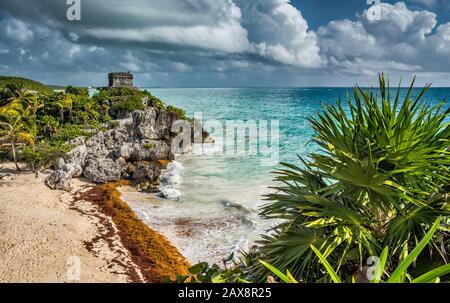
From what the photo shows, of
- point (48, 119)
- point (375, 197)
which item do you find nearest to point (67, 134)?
point (48, 119)

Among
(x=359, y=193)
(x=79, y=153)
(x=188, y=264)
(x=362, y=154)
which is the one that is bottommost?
(x=188, y=264)

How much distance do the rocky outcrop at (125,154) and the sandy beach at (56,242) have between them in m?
3.02

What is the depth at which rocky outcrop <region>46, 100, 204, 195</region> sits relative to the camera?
2156cm

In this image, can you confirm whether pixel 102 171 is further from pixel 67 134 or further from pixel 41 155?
pixel 67 134

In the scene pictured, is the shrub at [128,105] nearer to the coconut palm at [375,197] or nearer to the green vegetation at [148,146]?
the green vegetation at [148,146]

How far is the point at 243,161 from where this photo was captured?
30.9 m

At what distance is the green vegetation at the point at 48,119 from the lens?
75.9 feet

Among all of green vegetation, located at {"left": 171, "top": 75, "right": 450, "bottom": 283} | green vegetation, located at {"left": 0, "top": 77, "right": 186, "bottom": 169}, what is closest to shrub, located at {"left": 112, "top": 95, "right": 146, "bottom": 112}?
green vegetation, located at {"left": 0, "top": 77, "right": 186, "bottom": 169}

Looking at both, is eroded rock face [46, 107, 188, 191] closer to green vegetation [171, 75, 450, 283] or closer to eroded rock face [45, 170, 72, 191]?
eroded rock face [45, 170, 72, 191]

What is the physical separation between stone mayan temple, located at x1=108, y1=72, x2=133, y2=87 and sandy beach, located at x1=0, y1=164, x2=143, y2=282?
40943mm

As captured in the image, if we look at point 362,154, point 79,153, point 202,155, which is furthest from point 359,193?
point 202,155

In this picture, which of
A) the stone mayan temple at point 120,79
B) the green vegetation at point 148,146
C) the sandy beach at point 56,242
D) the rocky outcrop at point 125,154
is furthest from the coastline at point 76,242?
the stone mayan temple at point 120,79
